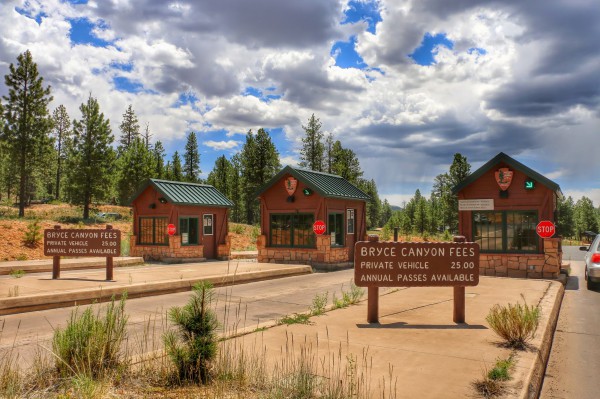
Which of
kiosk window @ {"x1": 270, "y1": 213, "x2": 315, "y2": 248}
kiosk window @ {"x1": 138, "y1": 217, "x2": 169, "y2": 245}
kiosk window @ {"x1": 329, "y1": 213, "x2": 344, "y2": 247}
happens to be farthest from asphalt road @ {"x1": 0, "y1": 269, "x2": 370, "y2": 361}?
kiosk window @ {"x1": 138, "y1": 217, "x2": 169, "y2": 245}

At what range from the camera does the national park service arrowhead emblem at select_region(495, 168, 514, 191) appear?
16.5 meters

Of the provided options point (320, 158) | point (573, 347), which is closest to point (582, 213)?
point (320, 158)

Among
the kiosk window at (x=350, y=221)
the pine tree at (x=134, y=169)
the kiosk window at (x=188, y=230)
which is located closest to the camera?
the kiosk window at (x=350, y=221)

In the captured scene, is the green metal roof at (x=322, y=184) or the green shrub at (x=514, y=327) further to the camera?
the green metal roof at (x=322, y=184)

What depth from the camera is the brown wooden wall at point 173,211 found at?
22.8 meters

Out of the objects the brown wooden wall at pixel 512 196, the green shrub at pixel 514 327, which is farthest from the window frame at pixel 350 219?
the green shrub at pixel 514 327

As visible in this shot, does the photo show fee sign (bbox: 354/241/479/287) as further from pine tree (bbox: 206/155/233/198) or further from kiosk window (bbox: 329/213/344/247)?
pine tree (bbox: 206/155/233/198)

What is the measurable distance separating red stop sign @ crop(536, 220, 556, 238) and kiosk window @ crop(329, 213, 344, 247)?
8653mm

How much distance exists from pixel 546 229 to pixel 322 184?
958cm

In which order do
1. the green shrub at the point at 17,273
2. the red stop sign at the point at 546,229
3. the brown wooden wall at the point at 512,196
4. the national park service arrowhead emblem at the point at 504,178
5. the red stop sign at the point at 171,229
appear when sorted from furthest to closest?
the red stop sign at the point at 171,229 < the national park service arrowhead emblem at the point at 504,178 < the brown wooden wall at the point at 512,196 < the red stop sign at the point at 546,229 < the green shrub at the point at 17,273

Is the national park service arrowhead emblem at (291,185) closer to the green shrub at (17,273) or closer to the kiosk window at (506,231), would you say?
the kiosk window at (506,231)

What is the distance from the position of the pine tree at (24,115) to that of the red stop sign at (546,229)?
1619 inches

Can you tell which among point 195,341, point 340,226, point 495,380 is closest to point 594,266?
point 340,226

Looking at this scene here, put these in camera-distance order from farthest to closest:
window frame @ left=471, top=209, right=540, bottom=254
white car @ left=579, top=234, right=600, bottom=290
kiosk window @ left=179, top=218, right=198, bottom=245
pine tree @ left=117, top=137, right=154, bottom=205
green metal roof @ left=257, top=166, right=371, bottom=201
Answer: pine tree @ left=117, top=137, right=154, bottom=205, kiosk window @ left=179, top=218, right=198, bottom=245, green metal roof @ left=257, top=166, right=371, bottom=201, window frame @ left=471, top=209, right=540, bottom=254, white car @ left=579, top=234, right=600, bottom=290
